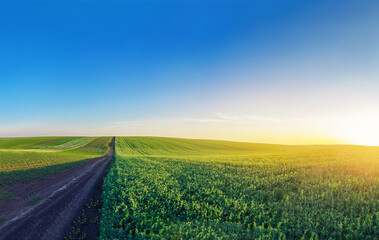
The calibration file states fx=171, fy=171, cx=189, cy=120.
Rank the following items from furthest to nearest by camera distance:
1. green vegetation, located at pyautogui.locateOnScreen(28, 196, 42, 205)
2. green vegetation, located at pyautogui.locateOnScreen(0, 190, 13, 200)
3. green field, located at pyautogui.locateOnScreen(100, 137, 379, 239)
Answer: green vegetation, located at pyautogui.locateOnScreen(0, 190, 13, 200) < green vegetation, located at pyautogui.locateOnScreen(28, 196, 42, 205) < green field, located at pyautogui.locateOnScreen(100, 137, 379, 239)

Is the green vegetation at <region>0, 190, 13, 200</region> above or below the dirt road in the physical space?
below

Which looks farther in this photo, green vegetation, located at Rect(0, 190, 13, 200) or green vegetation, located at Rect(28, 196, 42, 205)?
green vegetation, located at Rect(0, 190, 13, 200)

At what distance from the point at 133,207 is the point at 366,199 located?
13454 mm

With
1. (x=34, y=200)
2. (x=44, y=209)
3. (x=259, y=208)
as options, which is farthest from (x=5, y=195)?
(x=259, y=208)

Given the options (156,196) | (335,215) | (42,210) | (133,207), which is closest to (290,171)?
(335,215)

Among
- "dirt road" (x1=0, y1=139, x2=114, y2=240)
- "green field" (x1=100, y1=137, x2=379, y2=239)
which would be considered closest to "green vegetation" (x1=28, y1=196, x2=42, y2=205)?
"dirt road" (x1=0, y1=139, x2=114, y2=240)

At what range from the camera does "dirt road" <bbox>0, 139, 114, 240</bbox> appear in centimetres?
982

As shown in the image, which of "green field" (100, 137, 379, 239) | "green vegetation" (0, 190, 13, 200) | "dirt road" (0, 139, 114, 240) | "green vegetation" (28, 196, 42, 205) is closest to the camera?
"green field" (100, 137, 379, 239)

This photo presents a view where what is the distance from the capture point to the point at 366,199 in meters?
9.25

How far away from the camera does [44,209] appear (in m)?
12.8

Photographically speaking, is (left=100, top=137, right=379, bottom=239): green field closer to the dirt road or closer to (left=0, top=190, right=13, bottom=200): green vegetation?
the dirt road

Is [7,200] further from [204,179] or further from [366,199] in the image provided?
[366,199]

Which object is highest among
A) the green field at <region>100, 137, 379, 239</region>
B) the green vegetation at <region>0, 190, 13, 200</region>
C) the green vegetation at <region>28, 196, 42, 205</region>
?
the green field at <region>100, 137, 379, 239</region>

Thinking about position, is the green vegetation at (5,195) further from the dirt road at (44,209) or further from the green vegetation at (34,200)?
the green vegetation at (34,200)
